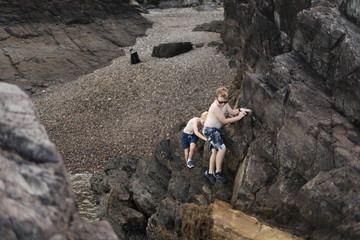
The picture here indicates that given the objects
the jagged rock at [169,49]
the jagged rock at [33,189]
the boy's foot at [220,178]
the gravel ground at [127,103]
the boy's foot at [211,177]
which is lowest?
the gravel ground at [127,103]

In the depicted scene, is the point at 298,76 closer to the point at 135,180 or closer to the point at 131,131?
the point at 135,180

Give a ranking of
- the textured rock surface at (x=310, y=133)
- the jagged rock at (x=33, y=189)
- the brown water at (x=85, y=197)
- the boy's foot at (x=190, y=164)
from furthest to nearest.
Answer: the brown water at (x=85, y=197)
the boy's foot at (x=190, y=164)
the textured rock surface at (x=310, y=133)
the jagged rock at (x=33, y=189)

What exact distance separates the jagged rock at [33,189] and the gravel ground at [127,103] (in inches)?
868

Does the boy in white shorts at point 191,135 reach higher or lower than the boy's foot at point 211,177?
higher

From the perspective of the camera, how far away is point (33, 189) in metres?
6.34

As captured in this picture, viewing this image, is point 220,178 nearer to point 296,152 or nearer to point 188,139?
point 188,139

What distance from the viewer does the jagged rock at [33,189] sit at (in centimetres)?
595

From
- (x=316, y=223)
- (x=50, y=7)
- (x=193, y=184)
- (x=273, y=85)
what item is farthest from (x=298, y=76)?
(x=50, y=7)

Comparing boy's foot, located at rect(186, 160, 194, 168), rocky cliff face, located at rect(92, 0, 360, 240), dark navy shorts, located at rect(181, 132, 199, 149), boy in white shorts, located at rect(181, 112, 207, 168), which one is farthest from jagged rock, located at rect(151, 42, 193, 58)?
dark navy shorts, located at rect(181, 132, 199, 149)

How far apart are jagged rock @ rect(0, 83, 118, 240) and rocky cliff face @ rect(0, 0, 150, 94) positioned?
112 feet

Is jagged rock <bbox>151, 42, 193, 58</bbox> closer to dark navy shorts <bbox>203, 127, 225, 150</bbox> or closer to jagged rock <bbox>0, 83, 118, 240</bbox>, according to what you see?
dark navy shorts <bbox>203, 127, 225, 150</bbox>

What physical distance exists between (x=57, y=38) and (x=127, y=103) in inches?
596

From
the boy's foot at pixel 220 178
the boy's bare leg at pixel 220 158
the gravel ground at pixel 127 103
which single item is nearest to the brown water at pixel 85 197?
the gravel ground at pixel 127 103

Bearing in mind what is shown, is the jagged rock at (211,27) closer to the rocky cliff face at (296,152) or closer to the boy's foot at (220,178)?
the rocky cliff face at (296,152)
